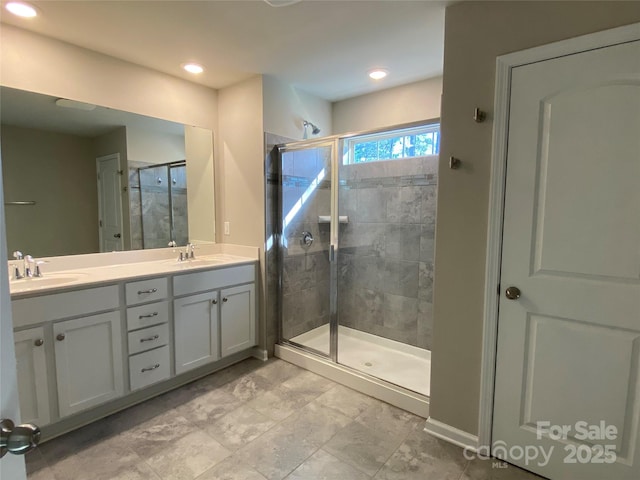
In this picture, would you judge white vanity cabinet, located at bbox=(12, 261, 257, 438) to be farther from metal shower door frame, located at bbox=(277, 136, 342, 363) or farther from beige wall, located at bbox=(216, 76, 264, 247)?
metal shower door frame, located at bbox=(277, 136, 342, 363)

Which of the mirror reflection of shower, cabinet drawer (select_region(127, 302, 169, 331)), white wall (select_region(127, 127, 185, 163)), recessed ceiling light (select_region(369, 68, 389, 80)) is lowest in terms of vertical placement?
cabinet drawer (select_region(127, 302, 169, 331))

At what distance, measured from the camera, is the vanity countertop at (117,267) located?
193 cm

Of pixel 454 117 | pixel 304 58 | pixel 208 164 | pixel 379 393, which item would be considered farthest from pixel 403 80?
pixel 379 393

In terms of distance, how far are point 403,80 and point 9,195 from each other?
3.05m

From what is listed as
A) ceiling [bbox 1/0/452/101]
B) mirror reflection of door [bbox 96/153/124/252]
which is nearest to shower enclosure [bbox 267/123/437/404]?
ceiling [bbox 1/0/452/101]

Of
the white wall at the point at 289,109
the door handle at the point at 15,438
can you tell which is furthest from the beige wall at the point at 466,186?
the door handle at the point at 15,438

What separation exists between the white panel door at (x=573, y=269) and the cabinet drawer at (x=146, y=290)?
7.06 feet

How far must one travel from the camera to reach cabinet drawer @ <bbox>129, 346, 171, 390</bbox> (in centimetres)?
223

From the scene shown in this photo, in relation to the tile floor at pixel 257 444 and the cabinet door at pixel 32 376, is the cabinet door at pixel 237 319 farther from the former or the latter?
the cabinet door at pixel 32 376

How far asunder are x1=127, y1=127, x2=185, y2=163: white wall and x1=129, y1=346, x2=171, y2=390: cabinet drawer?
4.95 ft

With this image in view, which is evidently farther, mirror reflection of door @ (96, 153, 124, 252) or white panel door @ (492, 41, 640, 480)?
mirror reflection of door @ (96, 153, 124, 252)

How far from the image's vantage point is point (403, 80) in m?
2.95

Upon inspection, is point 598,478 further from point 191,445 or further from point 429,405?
point 191,445

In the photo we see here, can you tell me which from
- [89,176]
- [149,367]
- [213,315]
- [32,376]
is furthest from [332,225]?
[32,376]
